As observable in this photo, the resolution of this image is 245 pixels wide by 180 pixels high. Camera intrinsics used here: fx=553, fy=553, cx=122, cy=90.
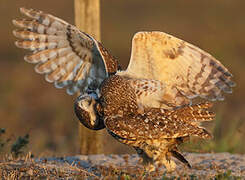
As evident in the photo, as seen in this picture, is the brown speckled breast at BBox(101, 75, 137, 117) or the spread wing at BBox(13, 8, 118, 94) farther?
the spread wing at BBox(13, 8, 118, 94)

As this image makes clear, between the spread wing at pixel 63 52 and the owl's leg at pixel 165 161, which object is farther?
the spread wing at pixel 63 52

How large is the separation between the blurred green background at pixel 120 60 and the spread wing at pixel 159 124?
183 centimetres

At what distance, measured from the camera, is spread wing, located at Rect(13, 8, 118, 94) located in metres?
6.84

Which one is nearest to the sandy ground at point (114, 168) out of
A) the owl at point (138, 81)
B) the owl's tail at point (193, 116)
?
the owl at point (138, 81)

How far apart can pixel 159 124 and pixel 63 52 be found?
1.80 metres

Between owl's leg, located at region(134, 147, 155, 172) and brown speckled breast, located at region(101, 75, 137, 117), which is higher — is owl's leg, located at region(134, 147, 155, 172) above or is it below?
below

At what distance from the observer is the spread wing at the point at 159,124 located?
6.02m

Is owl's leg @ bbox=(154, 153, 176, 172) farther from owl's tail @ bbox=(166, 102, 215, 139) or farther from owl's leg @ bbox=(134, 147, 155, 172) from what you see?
owl's tail @ bbox=(166, 102, 215, 139)

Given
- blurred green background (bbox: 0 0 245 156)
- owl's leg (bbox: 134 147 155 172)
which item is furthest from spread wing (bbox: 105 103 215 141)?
blurred green background (bbox: 0 0 245 156)

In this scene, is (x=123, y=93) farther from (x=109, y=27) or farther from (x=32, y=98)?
(x=109, y=27)

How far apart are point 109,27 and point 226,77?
61.5 ft

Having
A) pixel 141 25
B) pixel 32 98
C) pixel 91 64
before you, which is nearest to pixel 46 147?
pixel 91 64

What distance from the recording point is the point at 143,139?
20.2 ft

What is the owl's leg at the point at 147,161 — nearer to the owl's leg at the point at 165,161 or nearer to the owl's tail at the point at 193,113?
the owl's leg at the point at 165,161
